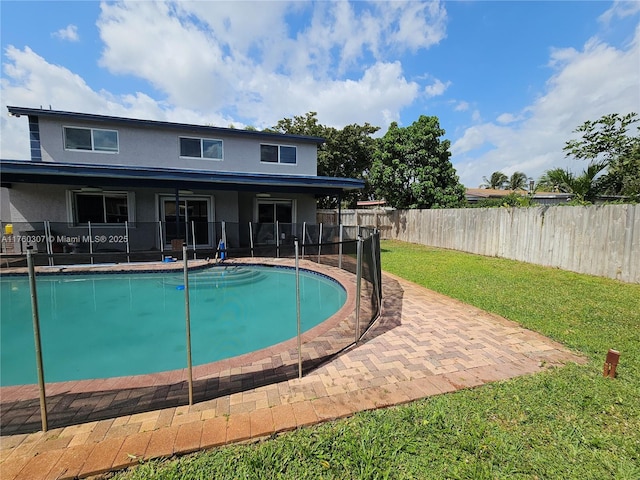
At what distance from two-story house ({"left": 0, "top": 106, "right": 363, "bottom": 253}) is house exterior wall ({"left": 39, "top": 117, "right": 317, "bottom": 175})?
4 cm

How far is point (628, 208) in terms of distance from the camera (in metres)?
7.38

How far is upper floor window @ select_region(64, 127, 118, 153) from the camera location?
12.3 meters

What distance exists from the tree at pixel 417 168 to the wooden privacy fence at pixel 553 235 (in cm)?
243

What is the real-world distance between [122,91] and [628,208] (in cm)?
1721

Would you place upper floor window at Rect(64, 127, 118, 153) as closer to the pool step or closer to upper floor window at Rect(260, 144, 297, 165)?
upper floor window at Rect(260, 144, 297, 165)

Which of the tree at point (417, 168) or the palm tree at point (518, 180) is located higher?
the palm tree at point (518, 180)

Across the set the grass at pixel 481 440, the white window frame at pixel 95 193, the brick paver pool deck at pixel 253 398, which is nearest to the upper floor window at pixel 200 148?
the white window frame at pixel 95 193

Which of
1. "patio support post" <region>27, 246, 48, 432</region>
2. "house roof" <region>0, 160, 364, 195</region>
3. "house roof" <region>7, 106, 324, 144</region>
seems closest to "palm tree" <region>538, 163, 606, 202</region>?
"house roof" <region>0, 160, 364, 195</region>

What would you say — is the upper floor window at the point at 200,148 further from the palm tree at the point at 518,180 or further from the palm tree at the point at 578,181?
the palm tree at the point at 518,180

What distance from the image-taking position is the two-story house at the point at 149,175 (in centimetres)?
1086

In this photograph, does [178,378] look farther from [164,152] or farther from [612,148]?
[612,148]

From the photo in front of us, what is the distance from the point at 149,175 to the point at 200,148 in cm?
392

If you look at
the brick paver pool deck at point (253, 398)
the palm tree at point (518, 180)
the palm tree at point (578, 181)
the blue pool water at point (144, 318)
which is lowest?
the blue pool water at point (144, 318)

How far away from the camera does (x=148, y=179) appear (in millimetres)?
10906
